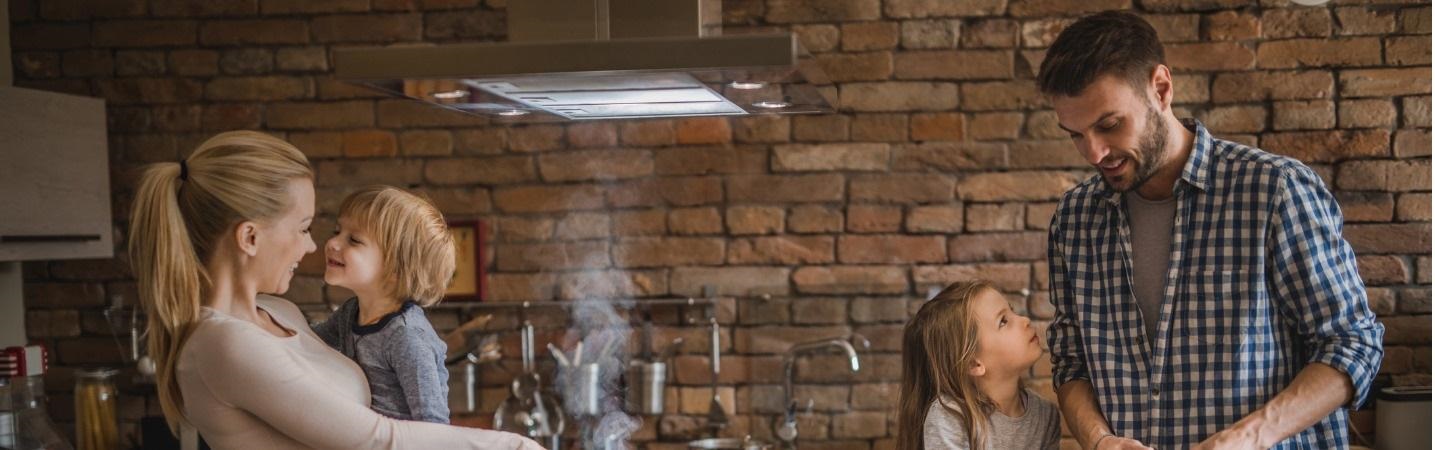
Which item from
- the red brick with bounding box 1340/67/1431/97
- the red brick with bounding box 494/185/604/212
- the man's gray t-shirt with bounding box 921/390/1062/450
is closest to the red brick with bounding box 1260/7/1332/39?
the red brick with bounding box 1340/67/1431/97

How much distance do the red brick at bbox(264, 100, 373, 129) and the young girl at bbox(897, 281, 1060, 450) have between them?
Answer: 1.73 metres

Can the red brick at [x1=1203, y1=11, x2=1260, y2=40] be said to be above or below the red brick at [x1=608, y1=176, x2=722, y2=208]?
above

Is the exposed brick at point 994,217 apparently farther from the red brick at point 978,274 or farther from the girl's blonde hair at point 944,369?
the girl's blonde hair at point 944,369

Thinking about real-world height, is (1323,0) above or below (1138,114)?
above

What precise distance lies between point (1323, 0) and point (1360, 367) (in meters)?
1.57

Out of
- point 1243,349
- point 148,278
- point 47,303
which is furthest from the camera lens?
point 47,303

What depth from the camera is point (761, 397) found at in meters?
3.13

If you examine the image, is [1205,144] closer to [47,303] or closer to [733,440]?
[733,440]

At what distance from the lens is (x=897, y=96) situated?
3.04 m

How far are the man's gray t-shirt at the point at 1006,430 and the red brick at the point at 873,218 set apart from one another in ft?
2.90

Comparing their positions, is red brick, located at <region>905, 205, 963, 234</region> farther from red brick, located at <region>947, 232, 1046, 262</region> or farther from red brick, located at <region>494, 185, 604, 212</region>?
red brick, located at <region>494, 185, 604, 212</region>

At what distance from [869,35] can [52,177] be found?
80.1 inches

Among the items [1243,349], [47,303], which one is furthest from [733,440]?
[47,303]

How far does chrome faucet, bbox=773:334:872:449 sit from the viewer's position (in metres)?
3.01
